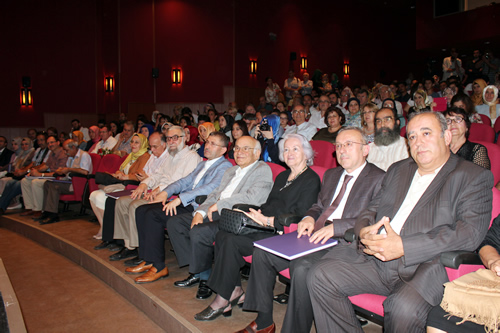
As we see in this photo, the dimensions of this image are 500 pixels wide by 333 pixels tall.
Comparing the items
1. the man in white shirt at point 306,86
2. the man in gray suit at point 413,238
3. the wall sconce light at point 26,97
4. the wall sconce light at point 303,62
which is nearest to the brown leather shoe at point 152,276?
the man in gray suit at point 413,238

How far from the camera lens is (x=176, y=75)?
10836 mm

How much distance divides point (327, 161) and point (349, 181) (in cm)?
134

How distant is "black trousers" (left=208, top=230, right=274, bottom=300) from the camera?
2.41 metres

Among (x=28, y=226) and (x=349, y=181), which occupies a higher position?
(x=349, y=181)

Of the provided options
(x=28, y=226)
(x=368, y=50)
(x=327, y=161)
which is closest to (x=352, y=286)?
(x=327, y=161)

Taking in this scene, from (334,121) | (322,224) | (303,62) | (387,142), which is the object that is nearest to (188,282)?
(322,224)

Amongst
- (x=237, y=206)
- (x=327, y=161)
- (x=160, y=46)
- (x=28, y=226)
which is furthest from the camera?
(x=160, y=46)

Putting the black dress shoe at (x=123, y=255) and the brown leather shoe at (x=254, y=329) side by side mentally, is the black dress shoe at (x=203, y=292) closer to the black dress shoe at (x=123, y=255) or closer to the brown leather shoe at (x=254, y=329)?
the brown leather shoe at (x=254, y=329)

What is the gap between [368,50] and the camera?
1508 cm

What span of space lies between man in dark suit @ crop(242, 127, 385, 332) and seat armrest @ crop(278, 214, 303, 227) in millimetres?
79

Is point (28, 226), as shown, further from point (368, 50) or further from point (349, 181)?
point (368, 50)

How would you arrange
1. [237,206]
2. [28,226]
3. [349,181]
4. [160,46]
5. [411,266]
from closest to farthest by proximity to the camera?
1. [411,266]
2. [349,181]
3. [237,206]
4. [28,226]
5. [160,46]

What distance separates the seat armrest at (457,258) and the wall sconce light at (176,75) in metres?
10.0

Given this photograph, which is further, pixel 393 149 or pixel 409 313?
pixel 393 149
